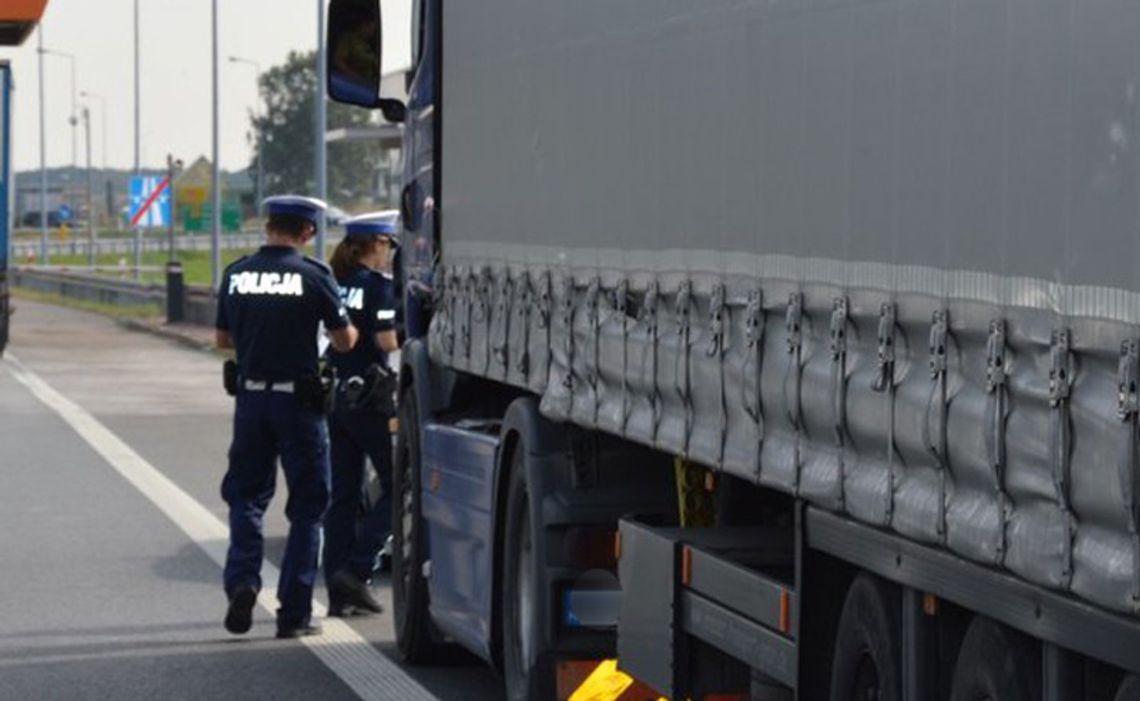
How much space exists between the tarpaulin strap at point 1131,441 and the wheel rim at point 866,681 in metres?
1.89

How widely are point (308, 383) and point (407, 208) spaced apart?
813 mm

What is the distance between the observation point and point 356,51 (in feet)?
43.2

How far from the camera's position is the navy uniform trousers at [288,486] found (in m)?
13.1

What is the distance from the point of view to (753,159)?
7.72m

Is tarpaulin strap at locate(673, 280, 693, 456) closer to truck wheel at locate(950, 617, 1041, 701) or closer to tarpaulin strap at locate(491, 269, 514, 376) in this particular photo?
Result: truck wheel at locate(950, 617, 1041, 701)

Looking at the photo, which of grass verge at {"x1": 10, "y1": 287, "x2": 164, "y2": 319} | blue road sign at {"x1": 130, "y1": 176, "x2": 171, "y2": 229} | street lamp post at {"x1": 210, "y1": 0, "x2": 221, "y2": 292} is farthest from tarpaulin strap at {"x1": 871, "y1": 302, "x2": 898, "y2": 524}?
blue road sign at {"x1": 130, "y1": 176, "x2": 171, "y2": 229}

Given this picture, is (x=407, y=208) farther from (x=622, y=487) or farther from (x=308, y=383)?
(x=622, y=487)

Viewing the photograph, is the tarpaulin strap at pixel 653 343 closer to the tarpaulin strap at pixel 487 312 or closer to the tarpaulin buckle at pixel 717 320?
the tarpaulin buckle at pixel 717 320

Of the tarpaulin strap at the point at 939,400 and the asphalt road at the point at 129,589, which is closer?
the tarpaulin strap at the point at 939,400

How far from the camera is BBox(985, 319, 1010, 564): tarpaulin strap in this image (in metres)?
5.91

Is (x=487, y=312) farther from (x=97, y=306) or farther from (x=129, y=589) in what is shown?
(x=97, y=306)

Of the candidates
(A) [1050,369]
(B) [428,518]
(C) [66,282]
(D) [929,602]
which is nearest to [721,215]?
(D) [929,602]

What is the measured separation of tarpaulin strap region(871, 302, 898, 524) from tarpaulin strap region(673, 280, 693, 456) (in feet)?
5.79

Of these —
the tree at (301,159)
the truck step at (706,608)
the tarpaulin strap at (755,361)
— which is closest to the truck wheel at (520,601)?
the truck step at (706,608)
